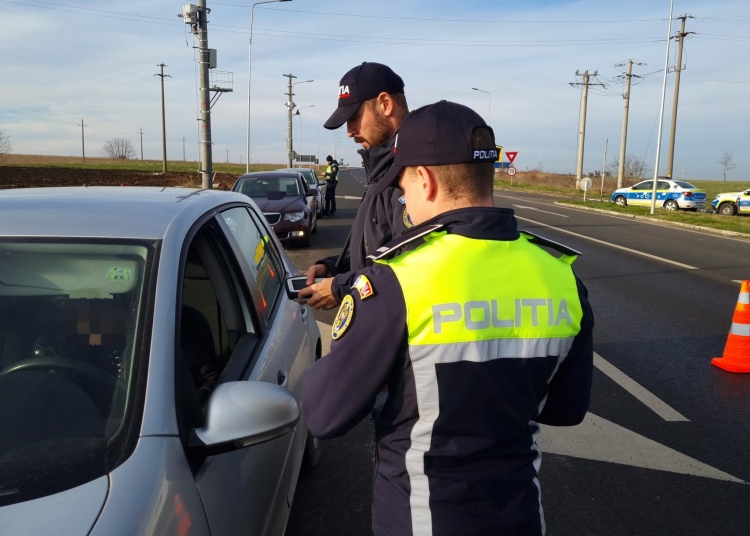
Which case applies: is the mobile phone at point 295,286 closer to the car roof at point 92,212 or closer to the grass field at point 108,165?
the car roof at point 92,212

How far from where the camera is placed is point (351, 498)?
355cm

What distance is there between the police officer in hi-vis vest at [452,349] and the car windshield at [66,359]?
0.58 meters

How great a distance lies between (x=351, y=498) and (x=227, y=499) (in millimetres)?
1768

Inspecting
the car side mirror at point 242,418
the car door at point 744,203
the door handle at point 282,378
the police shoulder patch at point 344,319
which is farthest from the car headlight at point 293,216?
the car door at point 744,203

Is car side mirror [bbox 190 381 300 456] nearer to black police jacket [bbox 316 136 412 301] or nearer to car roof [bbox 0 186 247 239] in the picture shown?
car roof [bbox 0 186 247 239]

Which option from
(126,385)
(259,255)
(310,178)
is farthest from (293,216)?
(126,385)

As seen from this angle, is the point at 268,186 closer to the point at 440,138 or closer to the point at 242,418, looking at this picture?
the point at 242,418

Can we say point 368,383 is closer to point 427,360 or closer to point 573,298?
point 427,360

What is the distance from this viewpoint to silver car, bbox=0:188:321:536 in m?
1.60

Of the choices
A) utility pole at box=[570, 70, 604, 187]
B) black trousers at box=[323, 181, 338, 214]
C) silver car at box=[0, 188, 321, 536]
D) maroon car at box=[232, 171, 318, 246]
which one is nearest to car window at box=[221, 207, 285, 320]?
silver car at box=[0, 188, 321, 536]

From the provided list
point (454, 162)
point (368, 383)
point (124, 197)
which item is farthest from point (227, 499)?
point (124, 197)

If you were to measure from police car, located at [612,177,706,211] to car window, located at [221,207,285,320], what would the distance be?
30595mm

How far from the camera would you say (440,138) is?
164 centimetres

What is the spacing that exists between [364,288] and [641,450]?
3.32 m
